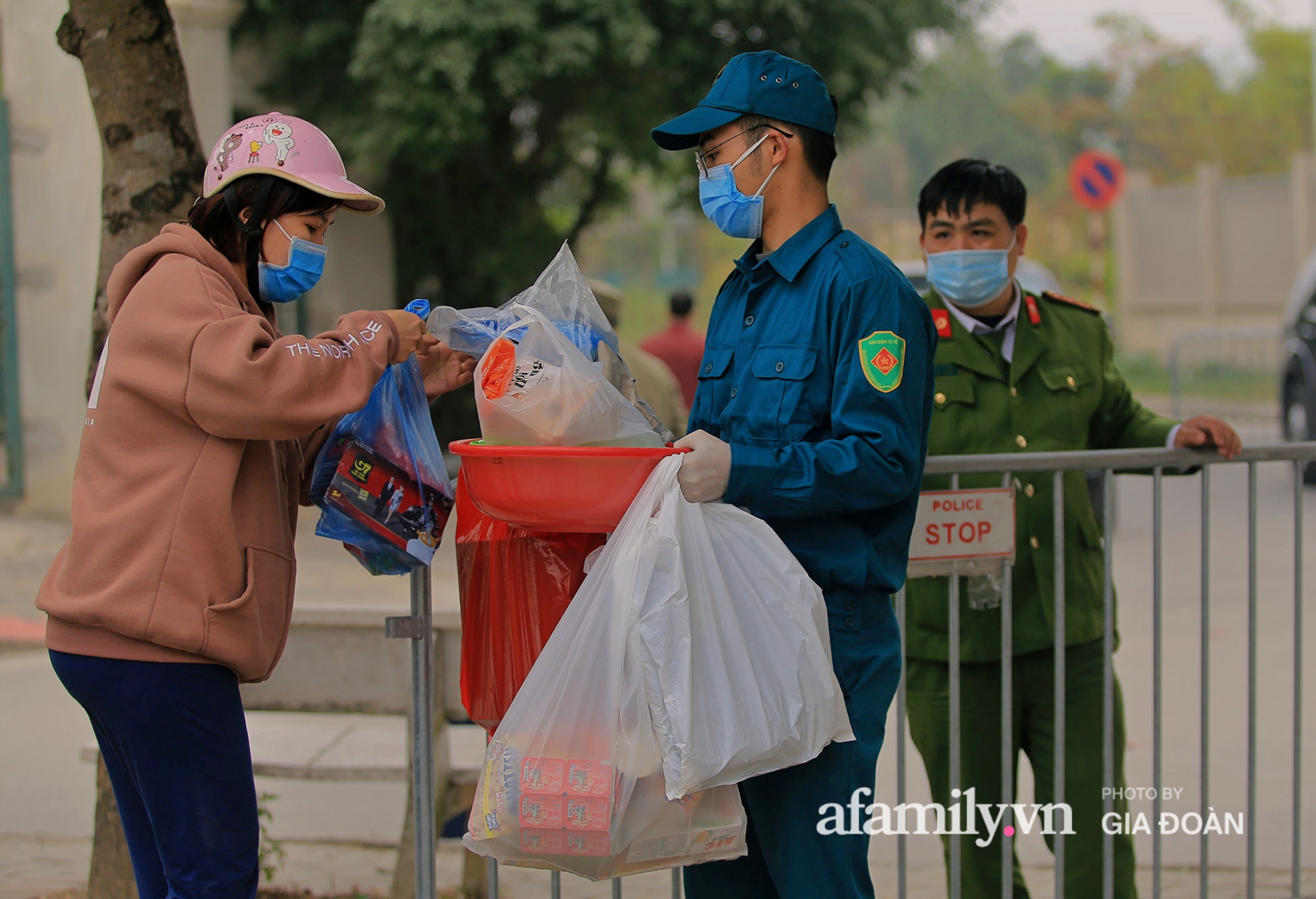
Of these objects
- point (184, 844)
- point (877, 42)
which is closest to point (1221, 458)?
point (184, 844)

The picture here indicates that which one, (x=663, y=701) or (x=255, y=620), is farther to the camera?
(x=255, y=620)

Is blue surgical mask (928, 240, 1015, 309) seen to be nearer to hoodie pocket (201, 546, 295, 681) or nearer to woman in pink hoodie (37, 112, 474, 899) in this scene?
woman in pink hoodie (37, 112, 474, 899)

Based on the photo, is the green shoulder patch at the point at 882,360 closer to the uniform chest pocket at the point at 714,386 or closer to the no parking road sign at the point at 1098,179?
the uniform chest pocket at the point at 714,386

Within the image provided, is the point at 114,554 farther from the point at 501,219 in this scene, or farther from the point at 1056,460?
the point at 501,219

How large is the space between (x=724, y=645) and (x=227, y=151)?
1.21 meters

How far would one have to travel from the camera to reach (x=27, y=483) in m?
9.13

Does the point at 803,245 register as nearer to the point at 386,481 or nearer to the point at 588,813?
the point at 386,481

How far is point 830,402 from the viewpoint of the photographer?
7.49ft

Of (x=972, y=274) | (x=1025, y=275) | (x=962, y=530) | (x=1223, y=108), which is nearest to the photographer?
(x=962, y=530)

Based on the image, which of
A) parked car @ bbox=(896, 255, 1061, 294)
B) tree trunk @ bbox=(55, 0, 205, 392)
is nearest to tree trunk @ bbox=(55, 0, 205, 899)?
tree trunk @ bbox=(55, 0, 205, 392)

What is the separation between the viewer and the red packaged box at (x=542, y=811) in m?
2.09

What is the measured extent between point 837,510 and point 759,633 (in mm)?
247

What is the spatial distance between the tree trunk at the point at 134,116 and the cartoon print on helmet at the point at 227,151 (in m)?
1.03

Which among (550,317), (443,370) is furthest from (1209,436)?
(443,370)
